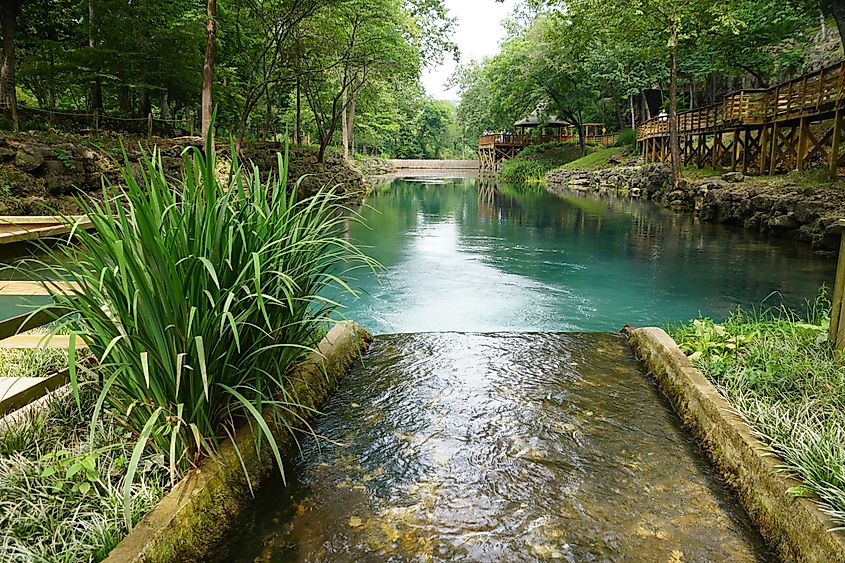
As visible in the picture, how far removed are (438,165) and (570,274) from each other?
1758 inches

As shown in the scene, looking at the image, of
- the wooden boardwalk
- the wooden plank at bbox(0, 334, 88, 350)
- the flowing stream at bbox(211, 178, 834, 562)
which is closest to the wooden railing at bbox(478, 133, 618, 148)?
the wooden boardwalk

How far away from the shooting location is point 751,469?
2.02 meters

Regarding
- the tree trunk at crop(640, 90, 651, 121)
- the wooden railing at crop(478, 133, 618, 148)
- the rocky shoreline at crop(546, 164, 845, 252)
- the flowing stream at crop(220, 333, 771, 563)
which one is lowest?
the flowing stream at crop(220, 333, 771, 563)

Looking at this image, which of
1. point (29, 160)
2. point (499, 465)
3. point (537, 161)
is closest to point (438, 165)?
point (537, 161)

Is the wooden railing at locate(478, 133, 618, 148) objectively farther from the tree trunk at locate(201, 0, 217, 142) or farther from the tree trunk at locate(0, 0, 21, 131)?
the tree trunk at locate(0, 0, 21, 131)

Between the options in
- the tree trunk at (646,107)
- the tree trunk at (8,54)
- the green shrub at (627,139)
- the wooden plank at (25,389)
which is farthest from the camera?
the green shrub at (627,139)

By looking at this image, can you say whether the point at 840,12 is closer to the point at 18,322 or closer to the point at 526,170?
the point at 18,322

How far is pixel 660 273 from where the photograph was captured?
783 cm

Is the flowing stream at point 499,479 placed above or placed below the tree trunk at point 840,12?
below

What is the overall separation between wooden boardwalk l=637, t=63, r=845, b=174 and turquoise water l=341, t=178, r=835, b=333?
9.00 feet

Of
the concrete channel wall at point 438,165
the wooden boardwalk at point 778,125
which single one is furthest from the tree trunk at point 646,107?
the concrete channel wall at point 438,165

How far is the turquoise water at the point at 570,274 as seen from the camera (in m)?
5.97

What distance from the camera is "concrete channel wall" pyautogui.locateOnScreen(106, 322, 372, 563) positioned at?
4.98 ft

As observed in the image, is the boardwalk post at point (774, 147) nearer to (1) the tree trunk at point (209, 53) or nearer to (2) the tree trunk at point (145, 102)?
(1) the tree trunk at point (209, 53)
